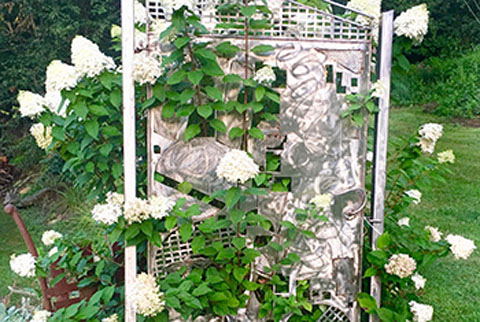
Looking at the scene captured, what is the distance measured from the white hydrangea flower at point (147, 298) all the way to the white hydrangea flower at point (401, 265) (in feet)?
3.32

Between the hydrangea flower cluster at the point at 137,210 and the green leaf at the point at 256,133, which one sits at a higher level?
the green leaf at the point at 256,133

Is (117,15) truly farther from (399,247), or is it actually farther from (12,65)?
(399,247)

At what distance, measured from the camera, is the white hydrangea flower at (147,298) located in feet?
6.32

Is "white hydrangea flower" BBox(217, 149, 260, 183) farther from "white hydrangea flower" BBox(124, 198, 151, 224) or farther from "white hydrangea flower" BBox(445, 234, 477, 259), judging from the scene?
"white hydrangea flower" BBox(445, 234, 477, 259)

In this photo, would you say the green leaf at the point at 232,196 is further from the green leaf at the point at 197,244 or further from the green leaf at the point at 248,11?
the green leaf at the point at 248,11

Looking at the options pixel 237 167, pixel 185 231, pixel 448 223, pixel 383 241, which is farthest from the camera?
pixel 448 223

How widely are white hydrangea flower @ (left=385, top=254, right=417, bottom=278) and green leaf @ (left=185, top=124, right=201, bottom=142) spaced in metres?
1.04

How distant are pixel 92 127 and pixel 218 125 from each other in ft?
1.76

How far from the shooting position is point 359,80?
2.22 meters

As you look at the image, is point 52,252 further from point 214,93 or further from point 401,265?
point 401,265

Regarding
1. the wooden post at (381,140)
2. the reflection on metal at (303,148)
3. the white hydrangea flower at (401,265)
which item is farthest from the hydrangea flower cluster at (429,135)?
the white hydrangea flower at (401,265)

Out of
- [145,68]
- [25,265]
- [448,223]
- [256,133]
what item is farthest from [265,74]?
[448,223]

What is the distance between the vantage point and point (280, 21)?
215 centimetres

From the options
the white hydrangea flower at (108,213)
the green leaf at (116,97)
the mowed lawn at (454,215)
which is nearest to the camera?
the white hydrangea flower at (108,213)
